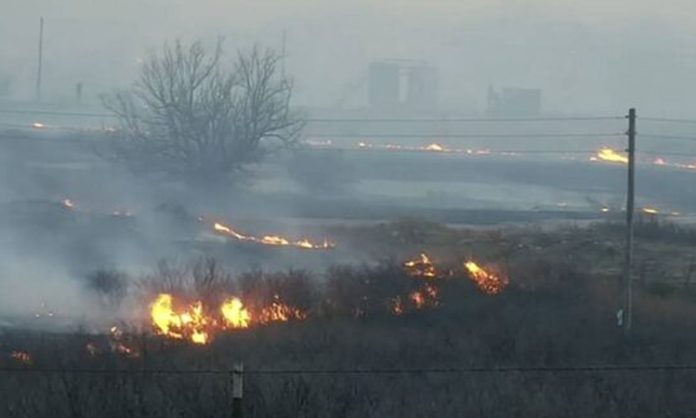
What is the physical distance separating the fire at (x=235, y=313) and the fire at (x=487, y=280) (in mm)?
4824

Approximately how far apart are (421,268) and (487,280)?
1.82m

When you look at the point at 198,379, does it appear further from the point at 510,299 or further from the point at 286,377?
the point at 510,299

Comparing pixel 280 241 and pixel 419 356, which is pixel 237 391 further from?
pixel 280 241

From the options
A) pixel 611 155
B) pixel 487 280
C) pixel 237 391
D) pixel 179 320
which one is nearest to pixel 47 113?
pixel 611 155

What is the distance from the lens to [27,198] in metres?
45.5

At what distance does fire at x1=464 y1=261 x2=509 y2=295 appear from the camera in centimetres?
2612

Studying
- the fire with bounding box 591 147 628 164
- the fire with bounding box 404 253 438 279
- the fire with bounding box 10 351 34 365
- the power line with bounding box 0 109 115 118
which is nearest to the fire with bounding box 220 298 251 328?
the fire with bounding box 404 253 438 279

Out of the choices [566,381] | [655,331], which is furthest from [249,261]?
[566,381]

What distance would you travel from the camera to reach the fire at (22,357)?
57.1 feet

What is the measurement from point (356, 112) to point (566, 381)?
203 ft

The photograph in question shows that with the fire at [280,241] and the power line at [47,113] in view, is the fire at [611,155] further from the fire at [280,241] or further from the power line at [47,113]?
the power line at [47,113]

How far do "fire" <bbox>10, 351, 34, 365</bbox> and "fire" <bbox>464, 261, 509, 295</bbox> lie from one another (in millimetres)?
9902

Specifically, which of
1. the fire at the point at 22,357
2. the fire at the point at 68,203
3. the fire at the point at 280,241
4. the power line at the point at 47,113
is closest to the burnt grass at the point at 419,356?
the fire at the point at 22,357

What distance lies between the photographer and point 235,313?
2361cm
